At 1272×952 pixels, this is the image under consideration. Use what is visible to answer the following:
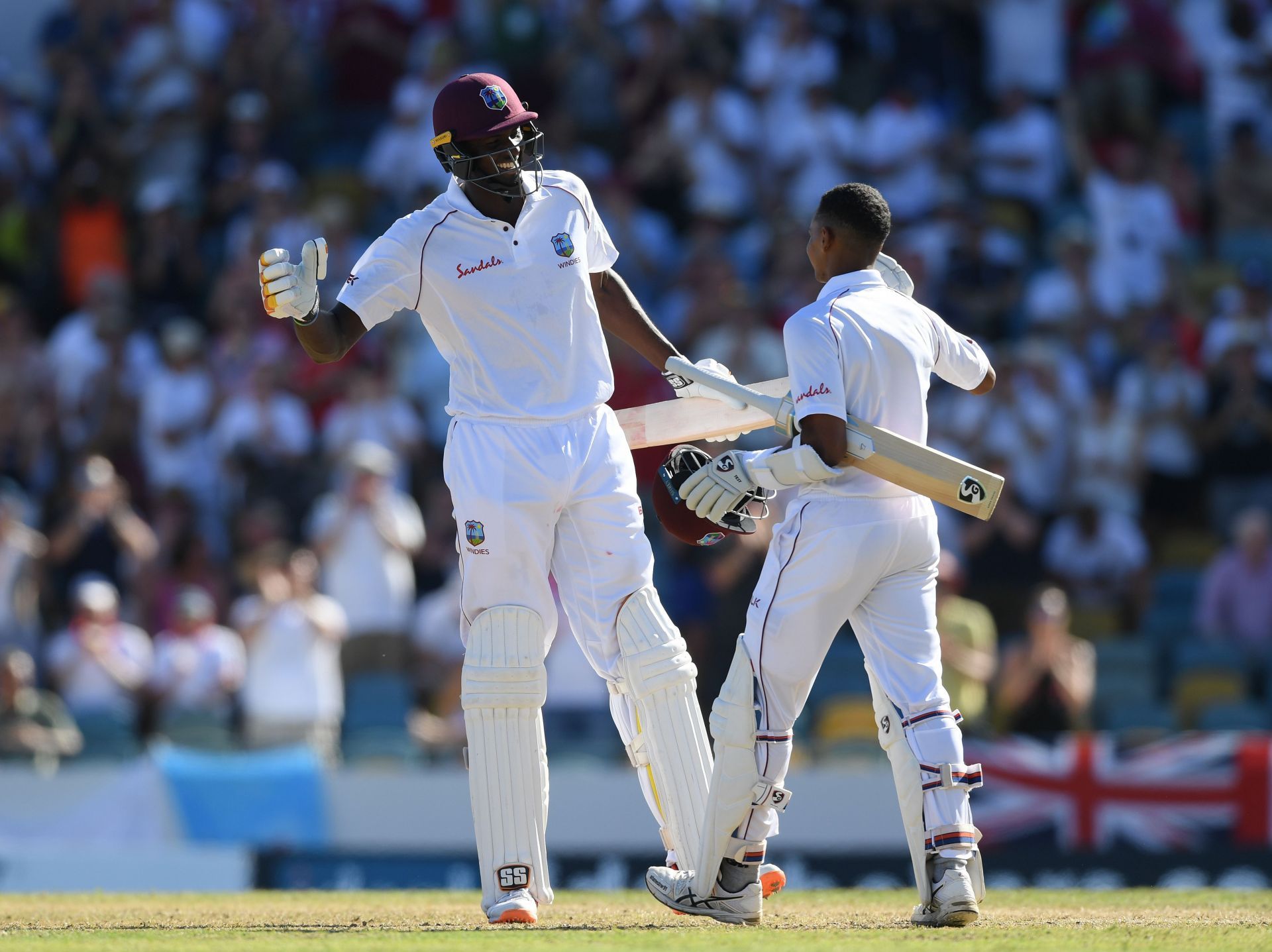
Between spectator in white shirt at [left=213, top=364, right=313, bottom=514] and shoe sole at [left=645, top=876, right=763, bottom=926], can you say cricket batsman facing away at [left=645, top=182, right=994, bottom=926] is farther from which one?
spectator in white shirt at [left=213, top=364, right=313, bottom=514]

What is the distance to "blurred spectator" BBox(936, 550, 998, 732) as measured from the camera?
437 inches

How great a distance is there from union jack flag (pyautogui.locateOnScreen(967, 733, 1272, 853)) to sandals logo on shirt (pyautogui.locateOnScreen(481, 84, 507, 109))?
18.0ft

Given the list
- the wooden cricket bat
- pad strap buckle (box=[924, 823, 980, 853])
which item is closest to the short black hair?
the wooden cricket bat

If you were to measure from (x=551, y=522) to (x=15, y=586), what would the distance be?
7.51 meters

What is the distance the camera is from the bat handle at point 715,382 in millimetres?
6445

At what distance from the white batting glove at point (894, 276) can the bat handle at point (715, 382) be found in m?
0.55

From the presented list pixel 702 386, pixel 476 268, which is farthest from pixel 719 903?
pixel 476 268

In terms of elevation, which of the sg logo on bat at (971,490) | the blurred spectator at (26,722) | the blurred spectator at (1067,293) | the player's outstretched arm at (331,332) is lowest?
the blurred spectator at (26,722)

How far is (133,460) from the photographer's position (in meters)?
14.2

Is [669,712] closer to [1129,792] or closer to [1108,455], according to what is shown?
[1129,792]

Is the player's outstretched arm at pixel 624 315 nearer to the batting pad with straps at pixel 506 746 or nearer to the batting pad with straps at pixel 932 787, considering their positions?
the batting pad with straps at pixel 506 746

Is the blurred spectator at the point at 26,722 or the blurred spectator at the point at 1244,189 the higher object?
the blurred spectator at the point at 1244,189

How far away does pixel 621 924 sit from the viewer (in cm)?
634

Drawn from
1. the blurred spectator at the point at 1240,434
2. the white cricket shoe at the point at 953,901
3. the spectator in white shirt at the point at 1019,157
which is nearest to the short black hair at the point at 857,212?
the white cricket shoe at the point at 953,901
